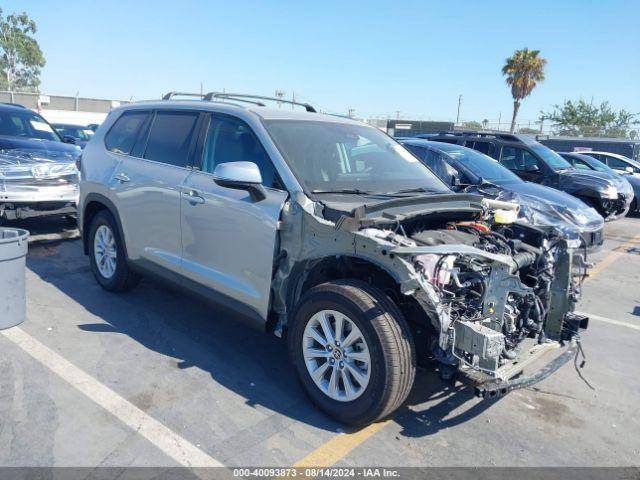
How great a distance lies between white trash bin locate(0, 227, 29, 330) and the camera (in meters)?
4.43

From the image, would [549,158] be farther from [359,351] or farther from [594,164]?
[359,351]

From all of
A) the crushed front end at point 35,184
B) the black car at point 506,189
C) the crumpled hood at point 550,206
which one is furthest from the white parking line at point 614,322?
the crushed front end at point 35,184

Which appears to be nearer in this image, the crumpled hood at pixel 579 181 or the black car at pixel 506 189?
the black car at pixel 506 189

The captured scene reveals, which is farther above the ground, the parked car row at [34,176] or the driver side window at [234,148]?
the driver side window at [234,148]

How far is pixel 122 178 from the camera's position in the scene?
5.13 metres

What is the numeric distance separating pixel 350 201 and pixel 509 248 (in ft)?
3.65

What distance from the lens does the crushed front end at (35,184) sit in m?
7.33

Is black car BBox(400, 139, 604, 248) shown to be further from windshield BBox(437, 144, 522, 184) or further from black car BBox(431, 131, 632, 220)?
black car BBox(431, 131, 632, 220)

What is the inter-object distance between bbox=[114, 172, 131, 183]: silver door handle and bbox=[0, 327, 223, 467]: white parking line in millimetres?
1592

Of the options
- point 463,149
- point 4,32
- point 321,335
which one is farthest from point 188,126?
point 4,32

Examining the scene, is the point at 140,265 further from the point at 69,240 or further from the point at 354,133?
the point at 69,240

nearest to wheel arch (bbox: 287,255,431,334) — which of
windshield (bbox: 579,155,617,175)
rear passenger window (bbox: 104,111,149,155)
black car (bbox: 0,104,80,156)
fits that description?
rear passenger window (bbox: 104,111,149,155)

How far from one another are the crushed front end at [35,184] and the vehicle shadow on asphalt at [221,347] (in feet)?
4.80

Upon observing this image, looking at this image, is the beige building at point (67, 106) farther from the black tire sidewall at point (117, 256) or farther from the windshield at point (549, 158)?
the black tire sidewall at point (117, 256)
